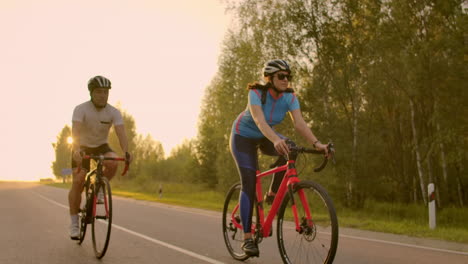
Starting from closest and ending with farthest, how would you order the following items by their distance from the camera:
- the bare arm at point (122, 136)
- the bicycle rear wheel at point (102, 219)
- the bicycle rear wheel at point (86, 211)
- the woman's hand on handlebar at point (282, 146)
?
the woman's hand on handlebar at point (282, 146) → the bicycle rear wheel at point (102, 219) → the bicycle rear wheel at point (86, 211) → the bare arm at point (122, 136)

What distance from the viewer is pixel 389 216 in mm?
19484

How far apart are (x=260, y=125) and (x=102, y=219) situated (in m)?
2.62

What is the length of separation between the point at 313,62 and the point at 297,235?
19.1 meters

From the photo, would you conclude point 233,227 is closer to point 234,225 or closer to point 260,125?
point 234,225

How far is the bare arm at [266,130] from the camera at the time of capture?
4625mm

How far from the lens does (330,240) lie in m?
4.27

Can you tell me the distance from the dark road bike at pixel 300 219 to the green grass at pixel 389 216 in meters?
4.67

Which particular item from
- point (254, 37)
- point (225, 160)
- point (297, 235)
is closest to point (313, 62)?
point (254, 37)

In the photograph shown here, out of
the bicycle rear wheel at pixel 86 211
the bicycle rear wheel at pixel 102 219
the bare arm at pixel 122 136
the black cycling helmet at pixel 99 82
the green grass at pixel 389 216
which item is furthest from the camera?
the green grass at pixel 389 216

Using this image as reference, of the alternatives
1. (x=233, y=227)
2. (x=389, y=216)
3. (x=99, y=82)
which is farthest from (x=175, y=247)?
(x=389, y=216)

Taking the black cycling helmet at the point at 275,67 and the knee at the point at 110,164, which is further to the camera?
the knee at the point at 110,164

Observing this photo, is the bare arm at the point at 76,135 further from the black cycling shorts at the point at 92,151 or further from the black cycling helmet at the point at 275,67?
the black cycling helmet at the point at 275,67

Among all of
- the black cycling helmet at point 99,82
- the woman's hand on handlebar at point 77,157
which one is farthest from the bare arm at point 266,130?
the woman's hand on handlebar at point 77,157

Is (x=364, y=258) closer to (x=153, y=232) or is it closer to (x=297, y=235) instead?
(x=297, y=235)
